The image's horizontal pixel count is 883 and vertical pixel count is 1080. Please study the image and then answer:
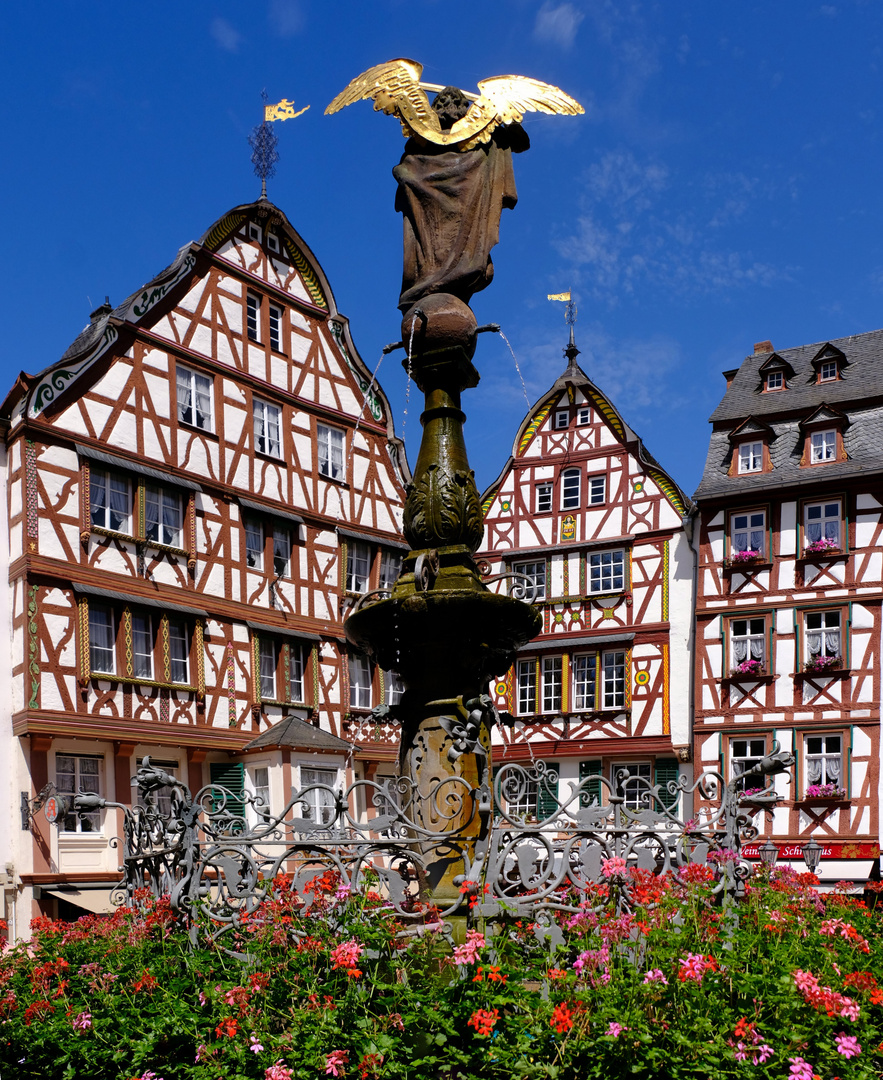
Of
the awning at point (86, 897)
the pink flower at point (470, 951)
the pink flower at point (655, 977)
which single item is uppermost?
the pink flower at point (470, 951)

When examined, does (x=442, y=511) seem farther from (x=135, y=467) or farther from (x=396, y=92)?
(x=135, y=467)

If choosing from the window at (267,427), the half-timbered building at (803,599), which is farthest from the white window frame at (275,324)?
the half-timbered building at (803,599)

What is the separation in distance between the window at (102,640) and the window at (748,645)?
12.4 metres

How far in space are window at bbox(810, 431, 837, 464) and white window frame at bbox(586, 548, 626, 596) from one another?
4550mm

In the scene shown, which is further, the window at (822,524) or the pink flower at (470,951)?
the window at (822,524)

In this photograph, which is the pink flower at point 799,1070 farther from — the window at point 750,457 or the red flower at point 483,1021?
the window at point 750,457

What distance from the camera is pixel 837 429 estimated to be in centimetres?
2348

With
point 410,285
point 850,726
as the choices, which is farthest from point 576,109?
point 850,726

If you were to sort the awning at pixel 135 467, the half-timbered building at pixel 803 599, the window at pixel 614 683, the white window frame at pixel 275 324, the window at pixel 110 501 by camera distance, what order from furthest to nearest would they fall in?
the window at pixel 614 683 < the white window frame at pixel 275 324 < the half-timbered building at pixel 803 599 < the window at pixel 110 501 < the awning at pixel 135 467

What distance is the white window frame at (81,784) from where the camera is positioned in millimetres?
17219

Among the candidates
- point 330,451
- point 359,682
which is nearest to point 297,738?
point 359,682

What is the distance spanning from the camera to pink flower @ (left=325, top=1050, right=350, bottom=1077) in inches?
169

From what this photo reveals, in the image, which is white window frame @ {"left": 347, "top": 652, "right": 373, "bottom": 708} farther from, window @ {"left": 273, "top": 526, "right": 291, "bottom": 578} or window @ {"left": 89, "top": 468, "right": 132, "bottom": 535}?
window @ {"left": 89, "top": 468, "right": 132, "bottom": 535}

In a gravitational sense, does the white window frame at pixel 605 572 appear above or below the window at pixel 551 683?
above
